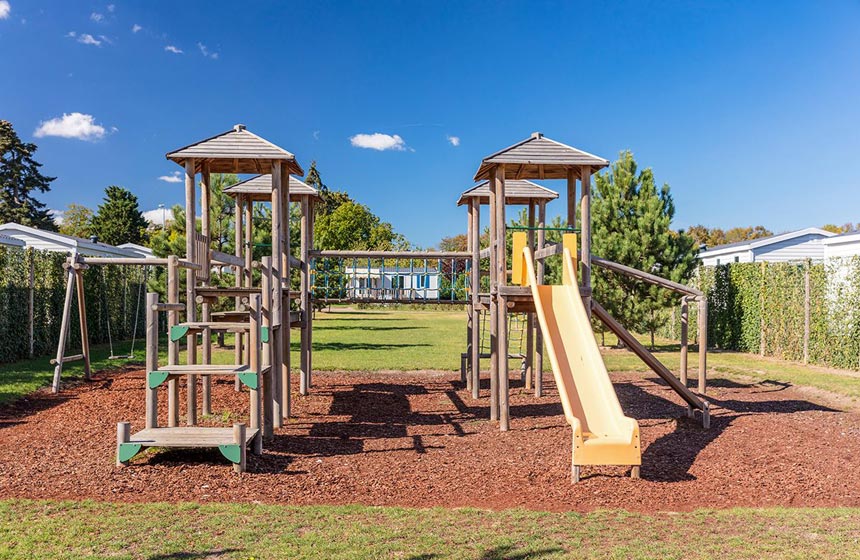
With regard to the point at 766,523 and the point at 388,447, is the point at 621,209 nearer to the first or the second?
the point at 388,447

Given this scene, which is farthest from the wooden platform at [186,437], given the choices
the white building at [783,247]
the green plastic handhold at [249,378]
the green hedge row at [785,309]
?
the white building at [783,247]

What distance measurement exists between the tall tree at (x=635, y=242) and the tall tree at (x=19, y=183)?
163ft

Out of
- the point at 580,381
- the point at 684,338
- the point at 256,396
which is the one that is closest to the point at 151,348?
the point at 256,396

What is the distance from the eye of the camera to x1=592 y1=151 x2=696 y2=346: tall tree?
1975cm

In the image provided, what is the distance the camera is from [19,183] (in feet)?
181

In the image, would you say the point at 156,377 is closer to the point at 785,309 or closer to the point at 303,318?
the point at 303,318

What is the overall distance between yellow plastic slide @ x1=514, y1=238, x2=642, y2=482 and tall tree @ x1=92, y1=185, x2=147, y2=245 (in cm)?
5778

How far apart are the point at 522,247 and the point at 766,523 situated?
16.5 ft

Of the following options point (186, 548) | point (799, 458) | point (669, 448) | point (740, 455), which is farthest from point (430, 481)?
point (799, 458)

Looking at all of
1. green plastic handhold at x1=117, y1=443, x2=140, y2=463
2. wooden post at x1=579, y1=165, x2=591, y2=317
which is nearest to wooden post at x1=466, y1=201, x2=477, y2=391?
wooden post at x1=579, y1=165, x2=591, y2=317

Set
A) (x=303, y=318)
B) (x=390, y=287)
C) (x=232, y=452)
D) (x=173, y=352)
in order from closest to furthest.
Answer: (x=232, y=452) < (x=173, y=352) < (x=303, y=318) < (x=390, y=287)

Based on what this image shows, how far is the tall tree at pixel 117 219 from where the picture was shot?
195 ft

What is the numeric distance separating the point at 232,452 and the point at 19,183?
2322 inches

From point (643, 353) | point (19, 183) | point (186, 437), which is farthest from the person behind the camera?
point (19, 183)
